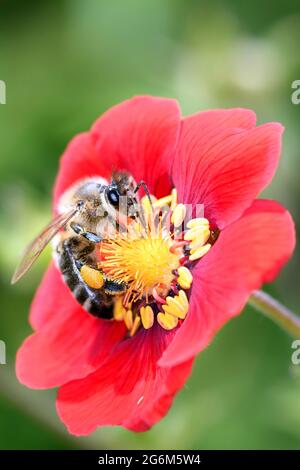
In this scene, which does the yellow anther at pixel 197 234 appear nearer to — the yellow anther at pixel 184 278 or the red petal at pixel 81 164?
the yellow anther at pixel 184 278

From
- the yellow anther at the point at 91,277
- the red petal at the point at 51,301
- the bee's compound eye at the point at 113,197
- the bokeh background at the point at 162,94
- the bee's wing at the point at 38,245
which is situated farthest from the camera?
the bokeh background at the point at 162,94

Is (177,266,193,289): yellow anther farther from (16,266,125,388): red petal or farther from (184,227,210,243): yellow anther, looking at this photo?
(16,266,125,388): red petal

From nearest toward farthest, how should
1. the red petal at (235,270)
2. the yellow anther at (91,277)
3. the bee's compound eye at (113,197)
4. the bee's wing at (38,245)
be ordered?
the red petal at (235,270)
the bee's wing at (38,245)
the bee's compound eye at (113,197)
the yellow anther at (91,277)

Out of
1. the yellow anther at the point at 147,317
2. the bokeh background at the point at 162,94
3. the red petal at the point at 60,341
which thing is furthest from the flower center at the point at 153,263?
the bokeh background at the point at 162,94

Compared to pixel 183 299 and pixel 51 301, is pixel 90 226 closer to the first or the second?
pixel 183 299

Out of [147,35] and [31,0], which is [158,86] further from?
[31,0]

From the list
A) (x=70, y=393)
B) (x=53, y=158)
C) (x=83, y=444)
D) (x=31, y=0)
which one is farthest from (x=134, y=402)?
(x=31, y=0)
